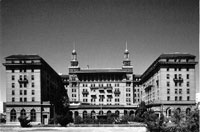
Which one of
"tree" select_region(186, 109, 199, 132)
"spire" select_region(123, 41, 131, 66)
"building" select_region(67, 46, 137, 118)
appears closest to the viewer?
"tree" select_region(186, 109, 199, 132)

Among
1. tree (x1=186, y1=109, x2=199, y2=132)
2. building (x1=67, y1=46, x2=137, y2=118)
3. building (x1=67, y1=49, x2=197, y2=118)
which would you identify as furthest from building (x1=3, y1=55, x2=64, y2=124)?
tree (x1=186, y1=109, x2=199, y2=132)

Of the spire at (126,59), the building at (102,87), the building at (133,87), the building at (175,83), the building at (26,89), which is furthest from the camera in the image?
the spire at (126,59)

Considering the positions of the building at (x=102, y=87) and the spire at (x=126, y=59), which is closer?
the building at (x=102, y=87)

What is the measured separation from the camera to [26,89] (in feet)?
277

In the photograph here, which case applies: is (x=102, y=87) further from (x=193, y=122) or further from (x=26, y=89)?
(x=193, y=122)

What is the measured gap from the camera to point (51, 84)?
349 feet

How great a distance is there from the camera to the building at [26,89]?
83.1 meters

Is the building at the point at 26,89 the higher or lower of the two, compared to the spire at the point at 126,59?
lower

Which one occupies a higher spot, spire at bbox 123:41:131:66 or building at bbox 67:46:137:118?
spire at bbox 123:41:131:66

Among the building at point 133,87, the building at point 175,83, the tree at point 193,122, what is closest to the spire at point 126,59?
the building at point 133,87

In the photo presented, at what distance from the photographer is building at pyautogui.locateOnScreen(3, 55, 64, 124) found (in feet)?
273

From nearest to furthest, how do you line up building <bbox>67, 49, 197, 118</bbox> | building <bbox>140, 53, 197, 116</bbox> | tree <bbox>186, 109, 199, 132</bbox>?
tree <bbox>186, 109, 199, 132</bbox>, building <bbox>140, 53, 197, 116</bbox>, building <bbox>67, 49, 197, 118</bbox>

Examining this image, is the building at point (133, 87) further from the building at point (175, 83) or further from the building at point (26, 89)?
the building at point (26, 89)

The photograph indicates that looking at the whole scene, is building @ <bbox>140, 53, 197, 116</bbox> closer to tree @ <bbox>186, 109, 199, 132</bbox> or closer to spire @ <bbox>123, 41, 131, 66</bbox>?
spire @ <bbox>123, 41, 131, 66</bbox>
